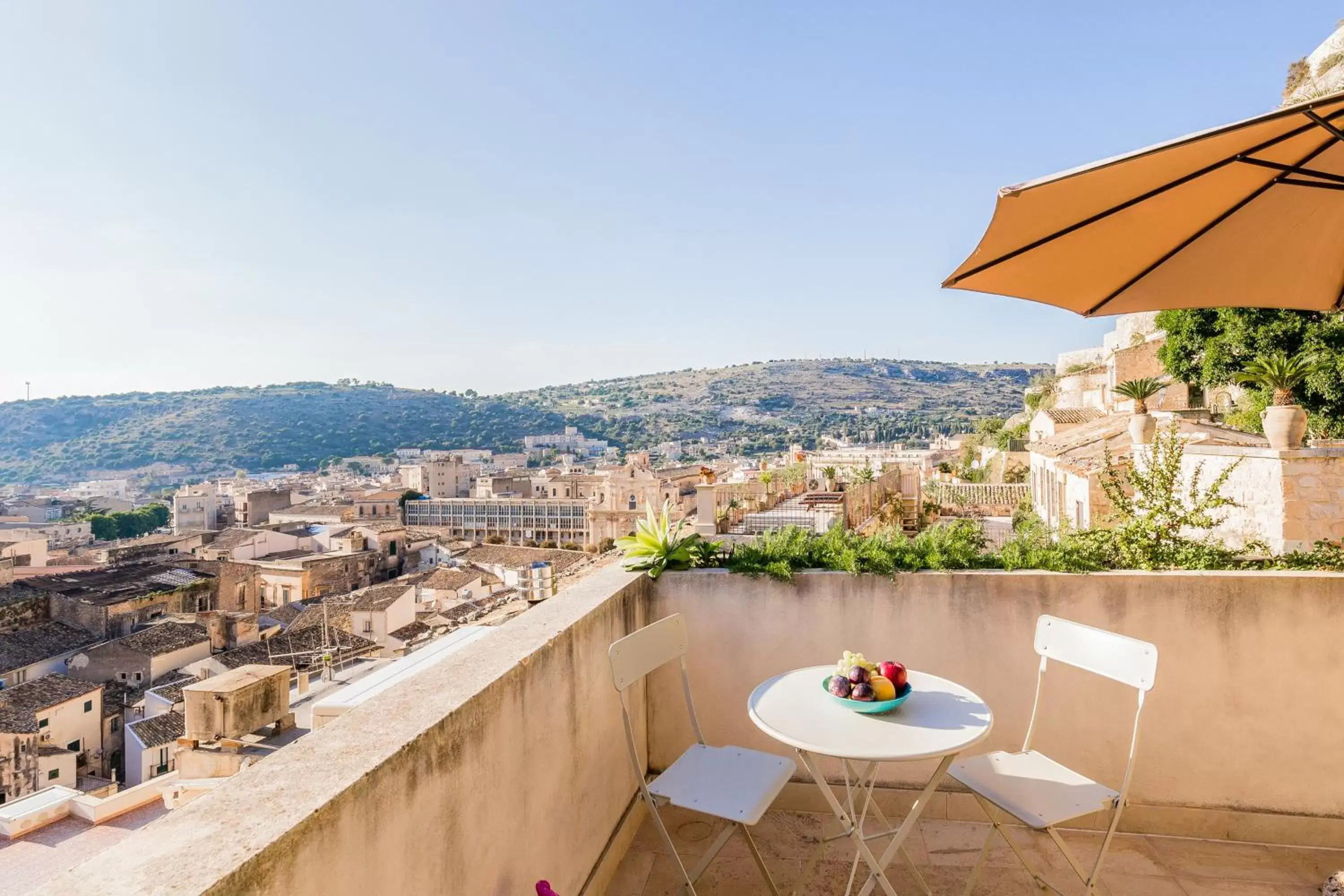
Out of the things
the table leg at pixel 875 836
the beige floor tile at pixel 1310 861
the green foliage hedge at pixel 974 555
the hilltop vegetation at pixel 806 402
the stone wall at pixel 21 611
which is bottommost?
the stone wall at pixel 21 611

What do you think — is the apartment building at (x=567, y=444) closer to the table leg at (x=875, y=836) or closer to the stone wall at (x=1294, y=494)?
the stone wall at (x=1294, y=494)

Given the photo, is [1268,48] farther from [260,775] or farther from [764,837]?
[260,775]

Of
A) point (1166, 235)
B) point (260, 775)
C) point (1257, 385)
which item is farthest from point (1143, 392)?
point (260, 775)

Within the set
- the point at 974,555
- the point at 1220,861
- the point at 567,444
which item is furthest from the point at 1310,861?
the point at 567,444

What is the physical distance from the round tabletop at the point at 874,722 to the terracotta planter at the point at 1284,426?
568 centimetres

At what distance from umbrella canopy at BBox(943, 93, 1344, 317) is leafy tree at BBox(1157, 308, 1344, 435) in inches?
334

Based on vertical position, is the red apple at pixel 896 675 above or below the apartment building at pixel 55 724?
above

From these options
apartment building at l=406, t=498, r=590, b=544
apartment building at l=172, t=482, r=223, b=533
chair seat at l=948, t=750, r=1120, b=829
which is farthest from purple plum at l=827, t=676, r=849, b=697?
apartment building at l=172, t=482, r=223, b=533

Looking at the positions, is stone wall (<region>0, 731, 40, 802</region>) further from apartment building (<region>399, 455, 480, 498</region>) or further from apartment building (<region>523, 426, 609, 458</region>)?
apartment building (<region>523, 426, 609, 458</region>)

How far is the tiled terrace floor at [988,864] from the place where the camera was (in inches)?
100

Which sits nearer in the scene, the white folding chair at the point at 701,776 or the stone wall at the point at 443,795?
the stone wall at the point at 443,795

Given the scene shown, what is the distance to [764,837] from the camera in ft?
9.61

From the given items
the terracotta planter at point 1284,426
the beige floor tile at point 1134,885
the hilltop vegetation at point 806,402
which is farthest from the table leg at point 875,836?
the hilltop vegetation at point 806,402

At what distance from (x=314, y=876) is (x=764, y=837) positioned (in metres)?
2.29
